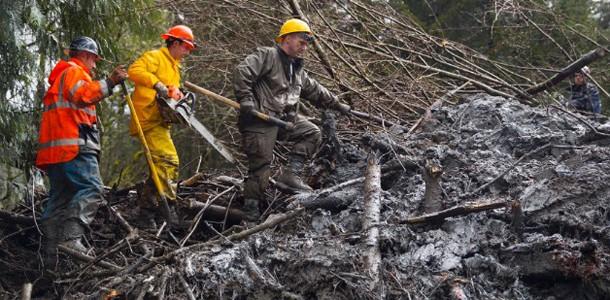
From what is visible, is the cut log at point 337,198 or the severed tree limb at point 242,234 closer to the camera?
the severed tree limb at point 242,234

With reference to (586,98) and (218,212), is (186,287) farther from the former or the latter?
(586,98)

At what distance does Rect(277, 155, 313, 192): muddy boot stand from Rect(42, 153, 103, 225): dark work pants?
149cm

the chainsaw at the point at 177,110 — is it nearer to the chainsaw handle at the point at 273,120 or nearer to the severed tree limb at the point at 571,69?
the chainsaw handle at the point at 273,120

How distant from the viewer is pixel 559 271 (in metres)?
3.96

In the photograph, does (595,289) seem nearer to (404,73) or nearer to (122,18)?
(404,73)

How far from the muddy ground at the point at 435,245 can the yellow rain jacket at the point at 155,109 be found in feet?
1.88

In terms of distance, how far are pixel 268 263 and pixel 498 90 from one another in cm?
411

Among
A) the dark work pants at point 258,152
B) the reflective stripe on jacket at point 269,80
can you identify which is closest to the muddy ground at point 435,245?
the dark work pants at point 258,152

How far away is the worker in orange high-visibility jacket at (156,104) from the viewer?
5.42 meters

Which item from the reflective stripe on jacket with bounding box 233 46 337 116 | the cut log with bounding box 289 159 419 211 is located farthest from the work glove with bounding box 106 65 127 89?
the cut log with bounding box 289 159 419 211

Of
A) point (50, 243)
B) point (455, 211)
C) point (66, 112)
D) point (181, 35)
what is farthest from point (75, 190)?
point (455, 211)

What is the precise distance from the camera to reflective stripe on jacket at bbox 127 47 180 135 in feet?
17.7

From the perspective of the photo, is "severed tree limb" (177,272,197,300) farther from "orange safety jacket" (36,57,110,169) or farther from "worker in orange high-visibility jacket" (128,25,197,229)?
"worker in orange high-visibility jacket" (128,25,197,229)

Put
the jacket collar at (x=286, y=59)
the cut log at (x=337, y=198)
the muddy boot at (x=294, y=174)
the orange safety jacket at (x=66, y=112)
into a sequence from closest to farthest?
the orange safety jacket at (x=66, y=112) → the cut log at (x=337, y=198) → the jacket collar at (x=286, y=59) → the muddy boot at (x=294, y=174)
